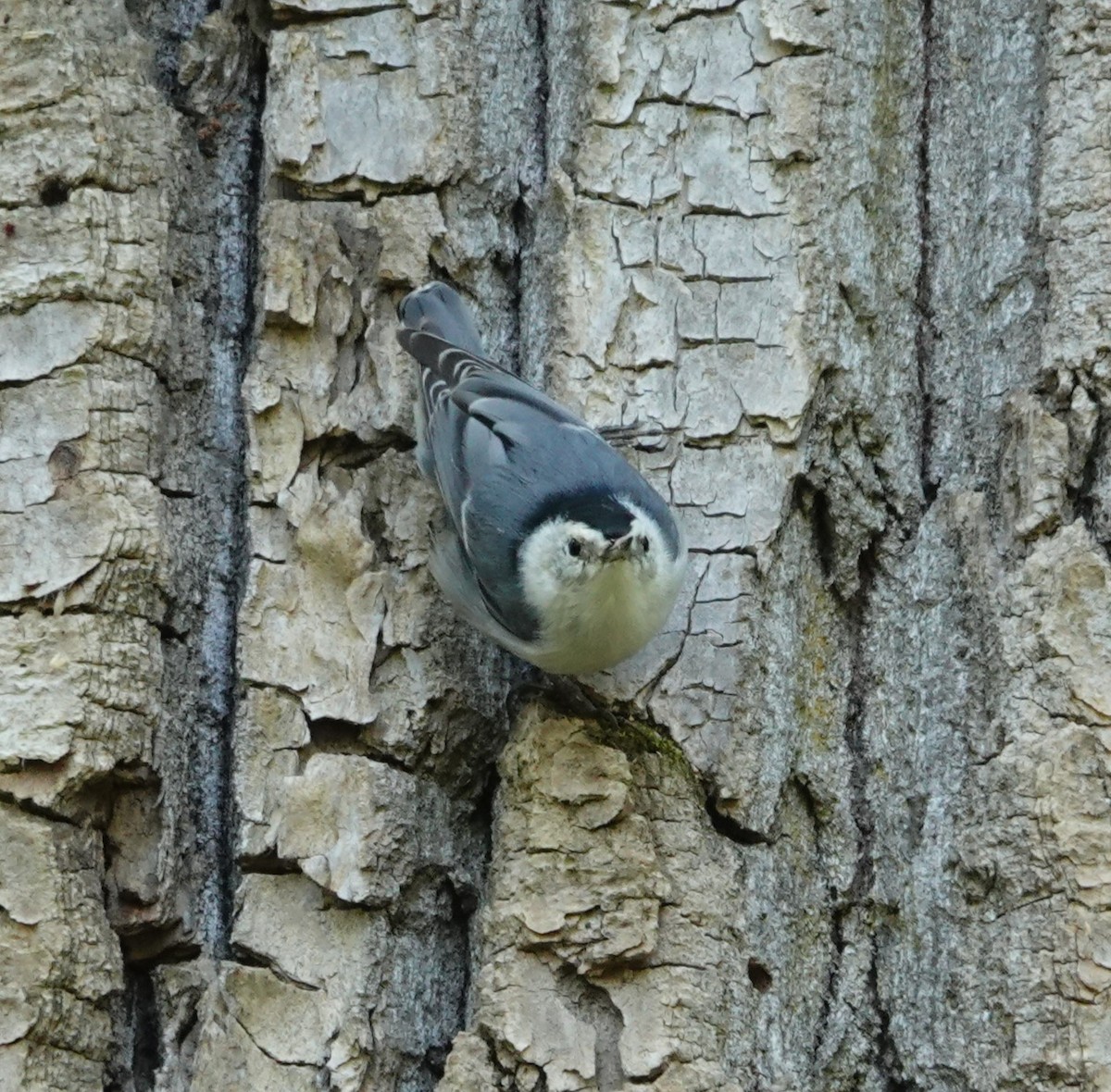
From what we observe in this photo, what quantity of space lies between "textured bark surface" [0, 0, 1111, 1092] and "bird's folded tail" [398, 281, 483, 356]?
2.2 inches

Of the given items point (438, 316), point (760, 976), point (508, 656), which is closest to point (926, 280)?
point (438, 316)

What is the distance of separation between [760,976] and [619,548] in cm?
64

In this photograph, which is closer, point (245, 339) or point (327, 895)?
point (327, 895)

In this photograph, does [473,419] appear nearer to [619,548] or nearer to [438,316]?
[438,316]

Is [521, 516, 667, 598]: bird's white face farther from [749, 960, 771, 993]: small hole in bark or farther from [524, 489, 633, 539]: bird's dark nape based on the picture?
[749, 960, 771, 993]: small hole in bark

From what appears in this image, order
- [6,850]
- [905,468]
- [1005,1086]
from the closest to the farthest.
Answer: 1. [1005,1086]
2. [6,850]
3. [905,468]

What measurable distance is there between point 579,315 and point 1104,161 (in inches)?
30.1

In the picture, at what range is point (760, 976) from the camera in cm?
228

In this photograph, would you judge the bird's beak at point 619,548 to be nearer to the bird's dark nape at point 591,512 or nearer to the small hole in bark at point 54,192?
the bird's dark nape at point 591,512

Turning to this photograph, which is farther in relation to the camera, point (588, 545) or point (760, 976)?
point (588, 545)

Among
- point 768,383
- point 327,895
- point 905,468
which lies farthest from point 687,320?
point 327,895

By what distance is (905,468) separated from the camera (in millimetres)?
2500

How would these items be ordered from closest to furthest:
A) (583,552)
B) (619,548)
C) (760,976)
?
(760,976)
(619,548)
(583,552)

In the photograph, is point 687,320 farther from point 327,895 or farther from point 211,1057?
point 211,1057
